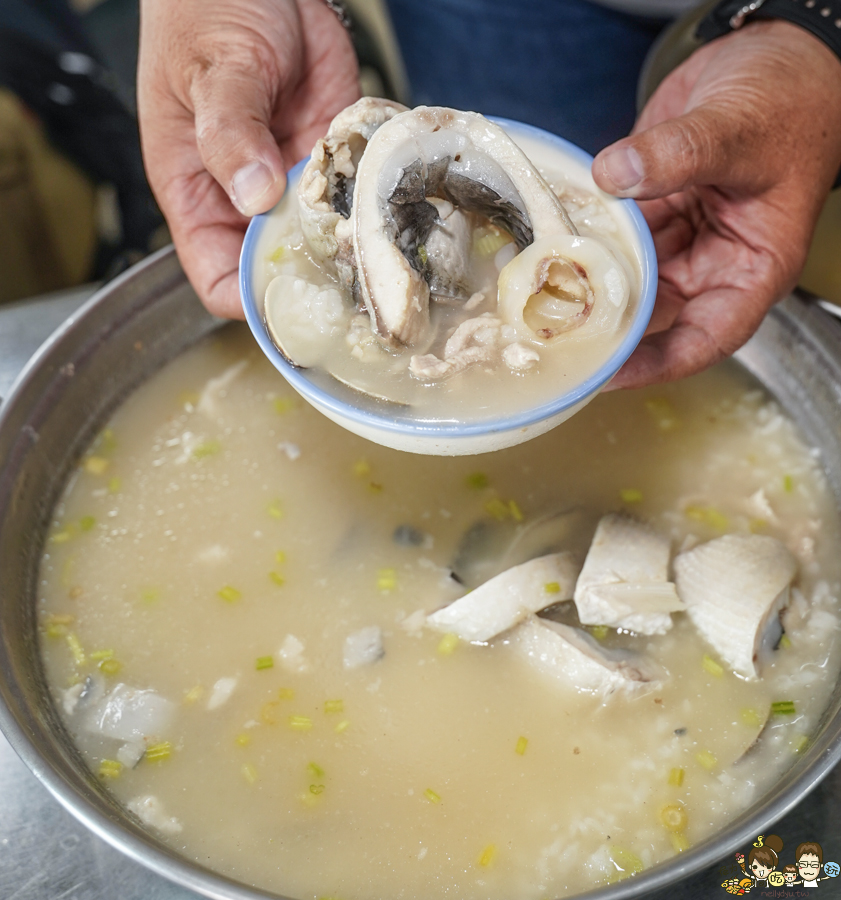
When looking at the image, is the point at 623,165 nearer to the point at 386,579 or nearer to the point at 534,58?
the point at 386,579

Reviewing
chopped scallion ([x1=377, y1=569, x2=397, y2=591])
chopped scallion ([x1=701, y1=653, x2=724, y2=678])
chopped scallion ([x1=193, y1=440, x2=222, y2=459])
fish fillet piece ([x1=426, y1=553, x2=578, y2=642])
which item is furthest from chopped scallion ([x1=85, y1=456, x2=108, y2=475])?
chopped scallion ([x1=701, y1=653, x2=724, y2=678])

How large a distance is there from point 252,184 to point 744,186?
1.06m

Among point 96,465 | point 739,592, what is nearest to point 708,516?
point 739,592

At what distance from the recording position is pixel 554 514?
191 centimetres

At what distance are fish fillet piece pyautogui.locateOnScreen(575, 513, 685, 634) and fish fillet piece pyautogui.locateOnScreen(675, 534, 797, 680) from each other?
46 millimetres

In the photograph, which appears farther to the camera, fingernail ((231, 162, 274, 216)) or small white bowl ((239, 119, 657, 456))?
fingernail ((231, 162, 274, 216))

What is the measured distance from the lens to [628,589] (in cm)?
168

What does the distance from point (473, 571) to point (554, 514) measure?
0.24m

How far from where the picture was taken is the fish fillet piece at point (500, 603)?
1.67 meters

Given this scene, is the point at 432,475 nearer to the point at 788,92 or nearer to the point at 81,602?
the point at 81,602

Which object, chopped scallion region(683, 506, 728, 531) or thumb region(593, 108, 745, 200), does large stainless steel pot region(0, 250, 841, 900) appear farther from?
thumb region(593, 108, 745, 200)

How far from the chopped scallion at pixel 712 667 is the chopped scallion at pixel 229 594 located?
953mm

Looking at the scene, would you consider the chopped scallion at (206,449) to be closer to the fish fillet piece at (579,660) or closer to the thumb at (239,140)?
the thumb at (239,140)

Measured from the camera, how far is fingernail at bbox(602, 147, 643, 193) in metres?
1.51
